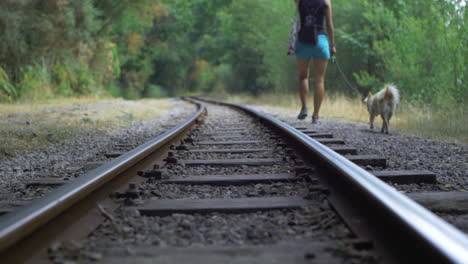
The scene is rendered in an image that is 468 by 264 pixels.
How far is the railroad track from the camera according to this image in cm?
135

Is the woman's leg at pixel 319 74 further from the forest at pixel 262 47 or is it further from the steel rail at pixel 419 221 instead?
the steel rail at pixel 419 221

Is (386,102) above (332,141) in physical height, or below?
above

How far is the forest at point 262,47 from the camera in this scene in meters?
7.65

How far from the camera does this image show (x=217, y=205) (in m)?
1.97

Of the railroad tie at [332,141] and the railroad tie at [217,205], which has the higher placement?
the railroad tie at [332,141]

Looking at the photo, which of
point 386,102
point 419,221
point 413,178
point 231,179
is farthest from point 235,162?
point 386,102

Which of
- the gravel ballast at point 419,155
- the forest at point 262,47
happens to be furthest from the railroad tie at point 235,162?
the forest at point 262,47

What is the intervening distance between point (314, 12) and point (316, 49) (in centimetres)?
56

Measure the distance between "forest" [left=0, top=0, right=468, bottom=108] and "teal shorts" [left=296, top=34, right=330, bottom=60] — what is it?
4.37ft

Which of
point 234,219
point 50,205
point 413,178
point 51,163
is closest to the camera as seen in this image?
point 50,205

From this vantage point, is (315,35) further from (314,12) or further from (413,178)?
(413,178)

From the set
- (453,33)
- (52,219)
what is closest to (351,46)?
(453,33)

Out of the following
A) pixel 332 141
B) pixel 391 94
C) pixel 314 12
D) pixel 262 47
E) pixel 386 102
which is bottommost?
pixel 332 141

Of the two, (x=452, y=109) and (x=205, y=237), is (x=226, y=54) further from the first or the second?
(x=205, y=237)
